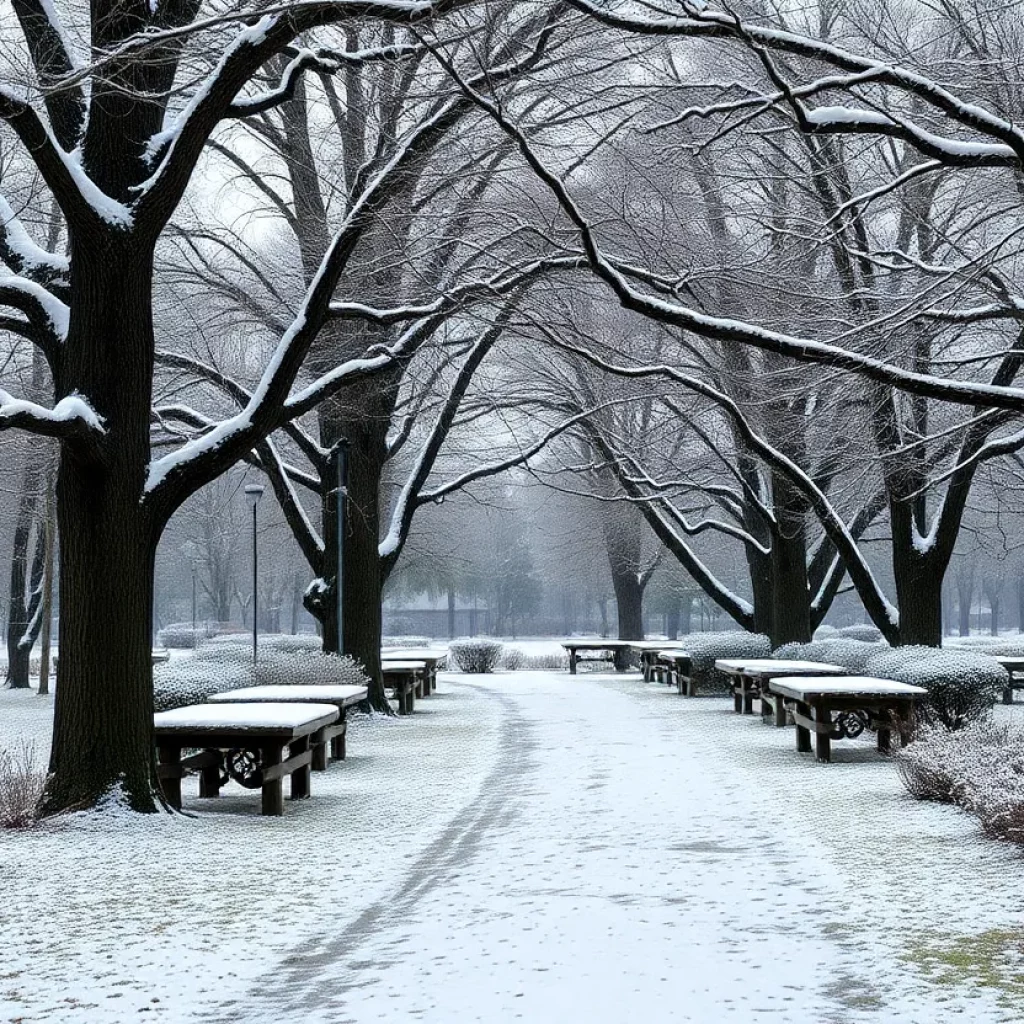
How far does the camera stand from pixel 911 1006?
5.56 metres

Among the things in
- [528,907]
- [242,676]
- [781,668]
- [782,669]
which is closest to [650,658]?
[781,668]

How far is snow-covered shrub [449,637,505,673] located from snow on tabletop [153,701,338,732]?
1232 inches

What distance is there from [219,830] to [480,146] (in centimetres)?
673

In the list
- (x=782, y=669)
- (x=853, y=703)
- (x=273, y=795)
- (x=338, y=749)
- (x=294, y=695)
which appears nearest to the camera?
(x=273, y=795)

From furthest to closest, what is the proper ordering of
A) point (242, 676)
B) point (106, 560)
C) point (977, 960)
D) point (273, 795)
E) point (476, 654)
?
point (476, 654) → point (242, 676) → point (273, 795) → point (106, 560) → point (977, 960)

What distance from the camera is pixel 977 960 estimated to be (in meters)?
6.31

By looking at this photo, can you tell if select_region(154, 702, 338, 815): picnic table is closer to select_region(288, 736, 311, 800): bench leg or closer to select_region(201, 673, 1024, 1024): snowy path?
select_region(288, 736, 311, 800): bench leg

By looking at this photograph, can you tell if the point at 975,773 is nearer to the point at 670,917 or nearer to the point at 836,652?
the point at 670,917

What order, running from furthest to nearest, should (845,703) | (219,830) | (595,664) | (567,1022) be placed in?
(595,664)
(845,703)
(219,830)
(567,1022)

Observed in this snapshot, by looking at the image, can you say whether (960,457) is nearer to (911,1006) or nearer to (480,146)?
(480,146)

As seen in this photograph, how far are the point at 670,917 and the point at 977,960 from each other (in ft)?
5.06

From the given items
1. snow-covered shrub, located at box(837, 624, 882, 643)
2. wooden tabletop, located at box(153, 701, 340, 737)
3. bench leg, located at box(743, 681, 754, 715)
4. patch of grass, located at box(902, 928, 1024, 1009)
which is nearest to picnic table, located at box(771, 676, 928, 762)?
wooden tabletop, located at box(153, 701, 340, 737)

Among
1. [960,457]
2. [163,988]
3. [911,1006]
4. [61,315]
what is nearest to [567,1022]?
[911,1006]

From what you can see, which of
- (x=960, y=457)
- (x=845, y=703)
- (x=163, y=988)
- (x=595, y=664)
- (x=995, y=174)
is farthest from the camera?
(x=595, y=664)
